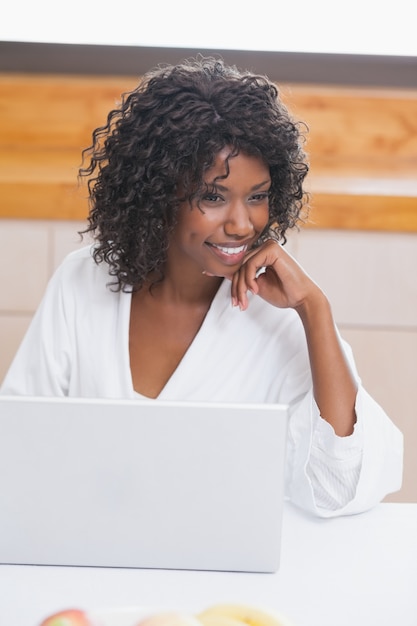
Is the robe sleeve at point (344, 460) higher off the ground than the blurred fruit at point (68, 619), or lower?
higher

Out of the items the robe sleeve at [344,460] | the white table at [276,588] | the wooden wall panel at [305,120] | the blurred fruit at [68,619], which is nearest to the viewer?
the blurred fruit at [68,619]

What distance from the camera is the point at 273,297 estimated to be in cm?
150

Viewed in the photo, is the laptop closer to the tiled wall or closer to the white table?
the white table

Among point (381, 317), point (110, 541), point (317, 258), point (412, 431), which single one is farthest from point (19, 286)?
point (110, 541)

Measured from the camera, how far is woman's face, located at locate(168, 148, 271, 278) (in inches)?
56.0

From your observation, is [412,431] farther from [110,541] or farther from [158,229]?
[110,541]

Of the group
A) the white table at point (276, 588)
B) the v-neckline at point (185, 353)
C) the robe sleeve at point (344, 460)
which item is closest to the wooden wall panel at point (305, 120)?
the v-neckline at point (185, 353)

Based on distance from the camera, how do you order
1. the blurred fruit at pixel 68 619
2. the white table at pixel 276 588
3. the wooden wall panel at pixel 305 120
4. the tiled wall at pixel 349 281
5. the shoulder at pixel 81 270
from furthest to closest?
the wooden wall panel at pixel 305 120
the tiled wall at pixel 349 281
the shoulder at pixel 81 270
the white table at pixel 276 588
the blurred fruit at pixel 68 619

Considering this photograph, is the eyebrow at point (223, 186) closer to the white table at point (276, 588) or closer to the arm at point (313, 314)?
the arm at point (313, 314)

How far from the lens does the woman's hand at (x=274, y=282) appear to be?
4.81ft

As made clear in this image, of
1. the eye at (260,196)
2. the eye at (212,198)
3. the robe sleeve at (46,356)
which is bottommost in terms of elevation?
the robe sleeve at (46,356)

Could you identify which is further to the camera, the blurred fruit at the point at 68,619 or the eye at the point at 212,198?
the eye at the point at 212,198

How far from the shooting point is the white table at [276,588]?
919 mm

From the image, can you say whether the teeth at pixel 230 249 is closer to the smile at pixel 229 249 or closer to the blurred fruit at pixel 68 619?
the smile at pixel 229 249
